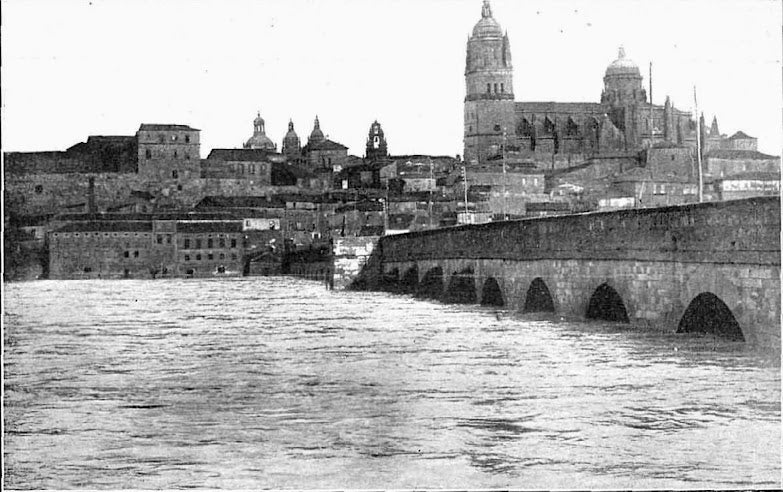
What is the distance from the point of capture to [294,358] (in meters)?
19.8

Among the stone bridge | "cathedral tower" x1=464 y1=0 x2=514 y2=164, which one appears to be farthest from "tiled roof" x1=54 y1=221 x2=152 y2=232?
"cathedral tower" x1=464 y1=0 x2=514 y2=164

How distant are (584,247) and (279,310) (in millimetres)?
12411

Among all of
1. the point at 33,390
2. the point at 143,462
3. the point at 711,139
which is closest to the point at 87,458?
the point at 143,462

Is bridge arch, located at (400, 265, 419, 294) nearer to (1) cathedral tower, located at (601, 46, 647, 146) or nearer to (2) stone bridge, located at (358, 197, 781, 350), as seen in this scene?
(2) stone bridge, located at (358, 197, 781, 350)

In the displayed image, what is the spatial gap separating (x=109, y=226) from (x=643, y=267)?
54.5 metres

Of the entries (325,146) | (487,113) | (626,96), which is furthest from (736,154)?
(325,146)

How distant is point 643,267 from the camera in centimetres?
2114

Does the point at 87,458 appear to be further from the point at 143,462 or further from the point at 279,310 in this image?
the point at 279,310

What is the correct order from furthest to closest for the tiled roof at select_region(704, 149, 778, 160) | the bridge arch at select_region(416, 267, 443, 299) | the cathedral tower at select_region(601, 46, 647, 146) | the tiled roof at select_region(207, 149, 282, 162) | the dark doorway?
the cathedral tower at select_region(601, 46, 647, 146)
the tiled roof at select_region(207, 149, 282, 162)
the tiled roof at select_region(704, 149, 778, 160)
the dark doorway
the bridge arch at select_region(416, 267, 443, 299)

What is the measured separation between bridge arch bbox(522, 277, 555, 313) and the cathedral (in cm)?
7863

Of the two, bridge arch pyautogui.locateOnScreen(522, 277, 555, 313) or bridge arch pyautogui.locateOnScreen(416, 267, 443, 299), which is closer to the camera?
bridge arch pyautogui.locateOnScreen(522, 277, 555, 313)

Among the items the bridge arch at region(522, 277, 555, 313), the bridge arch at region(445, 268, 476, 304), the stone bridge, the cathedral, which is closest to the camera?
the stone bridge

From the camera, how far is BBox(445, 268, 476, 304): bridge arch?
116 feet

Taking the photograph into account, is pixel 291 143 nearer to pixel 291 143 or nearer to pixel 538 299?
pixel 291 143
